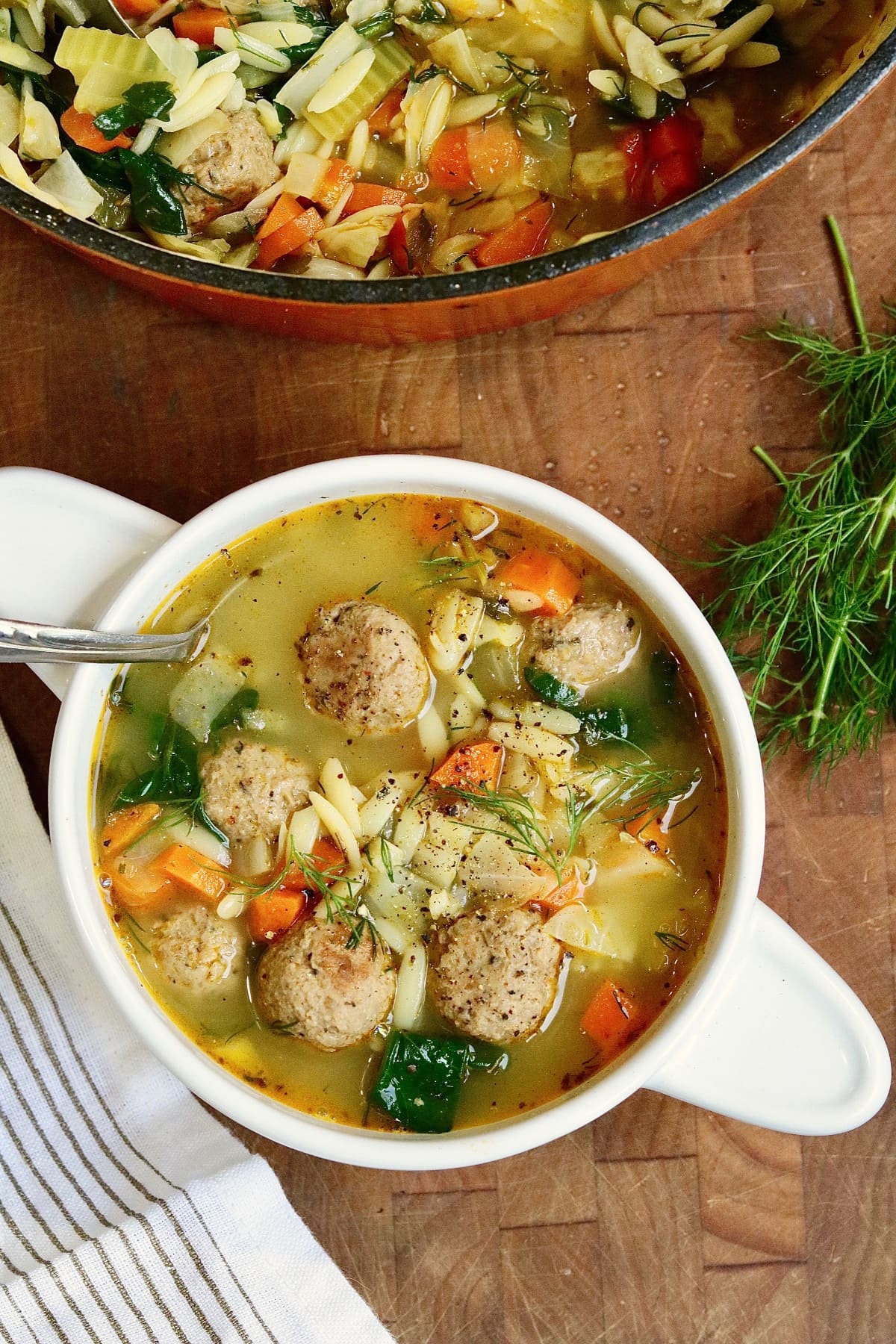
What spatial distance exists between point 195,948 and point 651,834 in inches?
34.1

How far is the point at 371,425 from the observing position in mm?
2408

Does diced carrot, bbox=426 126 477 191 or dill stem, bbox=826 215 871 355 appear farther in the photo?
dill stem, bbox=826 215 871 355

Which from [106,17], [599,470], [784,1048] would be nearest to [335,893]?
[784,1048]

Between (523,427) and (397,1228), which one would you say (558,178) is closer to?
(523,427)

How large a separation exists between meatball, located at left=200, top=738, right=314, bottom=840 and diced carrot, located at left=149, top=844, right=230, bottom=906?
75 mm

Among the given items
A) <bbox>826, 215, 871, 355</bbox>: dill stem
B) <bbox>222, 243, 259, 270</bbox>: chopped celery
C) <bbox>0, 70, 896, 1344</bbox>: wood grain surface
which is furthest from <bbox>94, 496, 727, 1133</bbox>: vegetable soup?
<bbox>826, 215, 871, 355</bbox>: dill stem

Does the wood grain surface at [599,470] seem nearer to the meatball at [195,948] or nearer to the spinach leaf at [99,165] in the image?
the spinach leaf at [99,165]

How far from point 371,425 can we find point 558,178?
61 cm

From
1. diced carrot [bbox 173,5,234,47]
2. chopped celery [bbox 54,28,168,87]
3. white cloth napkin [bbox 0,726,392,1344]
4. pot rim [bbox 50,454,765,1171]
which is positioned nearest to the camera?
pot rim [bbox 50,454,765,1171]

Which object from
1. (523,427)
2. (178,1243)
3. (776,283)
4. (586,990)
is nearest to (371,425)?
(523,427)

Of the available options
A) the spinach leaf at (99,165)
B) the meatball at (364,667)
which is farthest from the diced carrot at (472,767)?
the spinach leaf at (99,165)

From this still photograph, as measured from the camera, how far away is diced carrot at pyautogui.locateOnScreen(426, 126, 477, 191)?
2221 millimetres

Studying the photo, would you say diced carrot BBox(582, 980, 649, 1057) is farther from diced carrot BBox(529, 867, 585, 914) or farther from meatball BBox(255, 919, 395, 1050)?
→ meatball BBox(255, 919, 395, 1050)

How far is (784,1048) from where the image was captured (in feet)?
6.67
